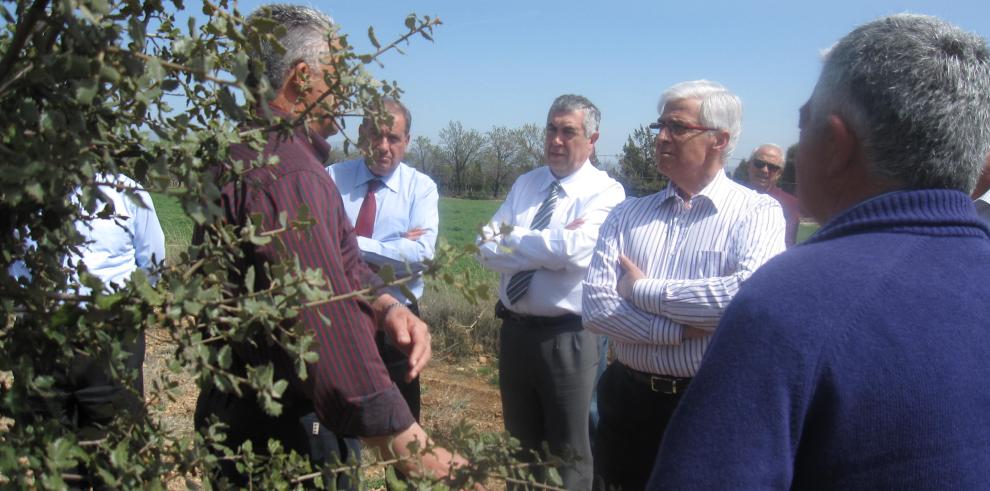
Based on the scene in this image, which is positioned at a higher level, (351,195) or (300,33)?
(300,33)

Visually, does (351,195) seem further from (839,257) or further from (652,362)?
(839,257)

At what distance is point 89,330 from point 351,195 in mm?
3334

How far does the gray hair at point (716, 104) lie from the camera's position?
3.15 m

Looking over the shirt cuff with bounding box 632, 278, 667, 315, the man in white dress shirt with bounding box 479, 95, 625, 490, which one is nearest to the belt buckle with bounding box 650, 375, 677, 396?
the shirt cuff with bounding box 632, 278, 667, 315

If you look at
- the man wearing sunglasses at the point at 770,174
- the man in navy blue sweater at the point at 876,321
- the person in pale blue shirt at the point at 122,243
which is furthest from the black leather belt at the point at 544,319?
the man wearing sunglasses at the point at 770,174

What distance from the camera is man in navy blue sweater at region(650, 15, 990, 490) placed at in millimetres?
1188

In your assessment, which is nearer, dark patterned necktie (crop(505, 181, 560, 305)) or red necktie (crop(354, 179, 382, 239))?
dark patterned necktie (crop(505, 181, 560, 305))

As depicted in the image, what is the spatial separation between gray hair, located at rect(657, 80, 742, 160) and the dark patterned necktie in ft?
3.43

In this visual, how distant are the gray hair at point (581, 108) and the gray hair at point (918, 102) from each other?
297 centimetres

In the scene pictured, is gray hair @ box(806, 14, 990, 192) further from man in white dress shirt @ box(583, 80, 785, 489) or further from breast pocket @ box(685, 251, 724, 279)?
breast pocket @ box(685, 251, 724, 279)

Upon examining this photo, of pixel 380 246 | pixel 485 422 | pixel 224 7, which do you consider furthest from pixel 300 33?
pixel 485 422

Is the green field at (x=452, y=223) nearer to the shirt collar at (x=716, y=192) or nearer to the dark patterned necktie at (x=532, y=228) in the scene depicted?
the dark patterned necktie at (x=532, y=228)

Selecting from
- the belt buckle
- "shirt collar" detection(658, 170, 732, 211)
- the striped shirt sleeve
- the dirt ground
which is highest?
"shirt collar" detection(658, 170, 732, 211)

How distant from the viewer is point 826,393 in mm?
1189
